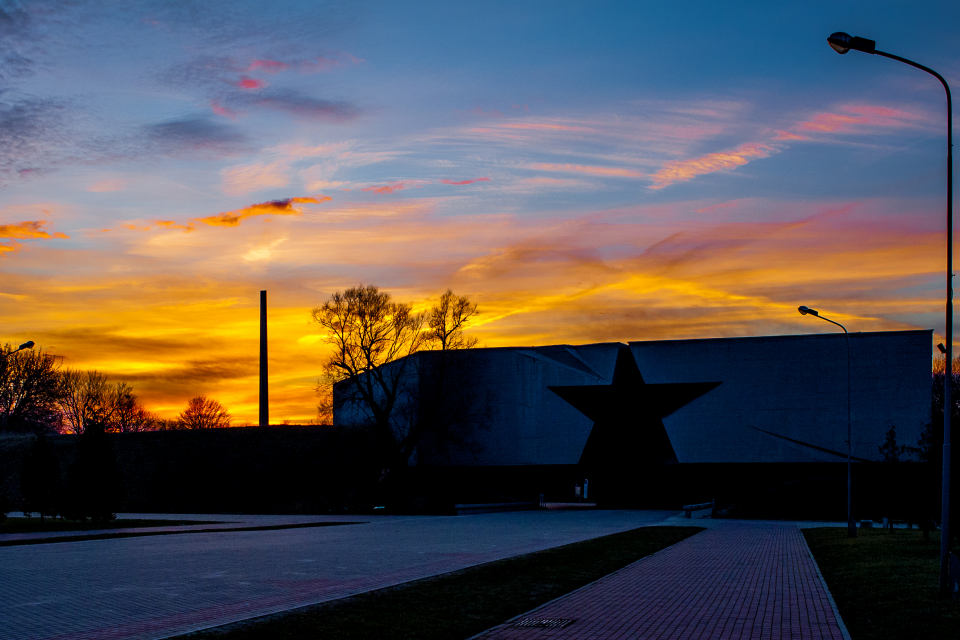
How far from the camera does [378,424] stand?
5747 centimetres

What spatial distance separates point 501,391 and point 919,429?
23899 mm

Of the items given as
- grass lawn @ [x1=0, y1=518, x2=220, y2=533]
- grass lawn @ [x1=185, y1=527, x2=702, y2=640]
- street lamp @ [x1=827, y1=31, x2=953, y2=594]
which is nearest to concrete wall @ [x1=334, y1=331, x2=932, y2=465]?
grass lawn @ [x1=0, y1=518, x2=220, y2=533]

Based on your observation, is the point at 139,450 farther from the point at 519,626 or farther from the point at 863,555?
the point at 519,626

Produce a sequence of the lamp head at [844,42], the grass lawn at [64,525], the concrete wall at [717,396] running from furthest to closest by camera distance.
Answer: the concrete wall at [717,396] → the grass lawn at [64,525] → the lamp head at [844,42]

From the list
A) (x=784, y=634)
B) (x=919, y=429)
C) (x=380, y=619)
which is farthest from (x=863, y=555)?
(x=919, y=429)

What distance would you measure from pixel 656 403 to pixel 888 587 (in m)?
43.6

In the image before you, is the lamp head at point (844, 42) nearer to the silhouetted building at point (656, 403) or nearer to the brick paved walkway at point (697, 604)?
the brick paved walkway at point (697, 604)

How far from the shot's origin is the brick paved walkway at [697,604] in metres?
11.4

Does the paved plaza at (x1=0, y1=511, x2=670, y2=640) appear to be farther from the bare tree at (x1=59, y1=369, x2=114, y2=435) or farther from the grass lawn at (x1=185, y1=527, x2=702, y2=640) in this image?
the bare tree at (x1=59, y1=369, x2=114, y2=435)

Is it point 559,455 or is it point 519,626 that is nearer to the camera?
point 519,626

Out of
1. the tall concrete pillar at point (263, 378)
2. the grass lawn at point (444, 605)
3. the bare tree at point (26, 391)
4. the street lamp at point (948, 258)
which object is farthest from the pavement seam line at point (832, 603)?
the bare tree at point (26, 391)

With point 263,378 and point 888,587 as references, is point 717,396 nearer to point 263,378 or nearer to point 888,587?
point 263,378

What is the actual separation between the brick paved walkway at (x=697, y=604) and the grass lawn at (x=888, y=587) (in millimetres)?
325

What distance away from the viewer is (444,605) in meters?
13.6
